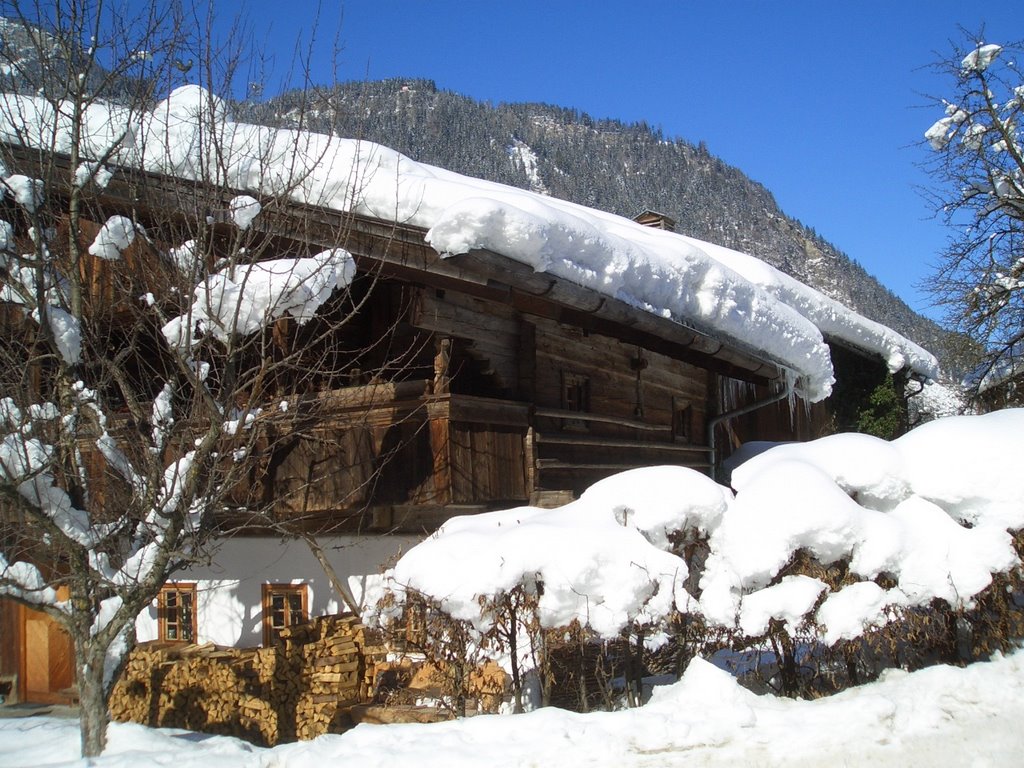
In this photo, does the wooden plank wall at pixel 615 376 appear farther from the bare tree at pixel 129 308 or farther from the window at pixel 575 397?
the bare tree at pixel 129 308

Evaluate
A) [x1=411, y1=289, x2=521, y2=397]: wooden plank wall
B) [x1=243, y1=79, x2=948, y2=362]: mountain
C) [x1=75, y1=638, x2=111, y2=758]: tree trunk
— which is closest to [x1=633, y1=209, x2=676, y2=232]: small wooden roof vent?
[x1=411, y1=289, x2=521, y2=397]: wooden plank wall

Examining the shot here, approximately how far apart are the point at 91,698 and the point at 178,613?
461cm

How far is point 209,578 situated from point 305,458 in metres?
2.99

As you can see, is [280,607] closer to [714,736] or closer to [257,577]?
[257,577]

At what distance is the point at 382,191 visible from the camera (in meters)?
7.02

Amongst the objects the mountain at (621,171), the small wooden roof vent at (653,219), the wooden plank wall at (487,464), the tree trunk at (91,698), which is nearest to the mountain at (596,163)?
the mountain at (621,171)

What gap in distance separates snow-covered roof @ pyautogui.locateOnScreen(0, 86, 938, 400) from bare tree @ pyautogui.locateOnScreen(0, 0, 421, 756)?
5cm

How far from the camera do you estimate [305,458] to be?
299 inches

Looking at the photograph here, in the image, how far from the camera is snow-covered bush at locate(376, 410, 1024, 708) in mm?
5340

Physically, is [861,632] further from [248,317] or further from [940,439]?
[248,317]

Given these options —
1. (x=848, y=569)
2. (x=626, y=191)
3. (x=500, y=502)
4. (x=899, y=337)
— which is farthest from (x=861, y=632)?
(x=626, y=191)

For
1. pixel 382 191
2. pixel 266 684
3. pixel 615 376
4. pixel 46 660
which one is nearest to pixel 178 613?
pixel 46 660

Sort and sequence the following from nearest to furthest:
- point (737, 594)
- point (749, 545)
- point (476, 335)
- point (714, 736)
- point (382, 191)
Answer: point (714, 736) → point (737, 594) → point (749, 545) → point (382, 191) → point (476, 335)

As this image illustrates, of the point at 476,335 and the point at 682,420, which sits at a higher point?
the point at 476,335
